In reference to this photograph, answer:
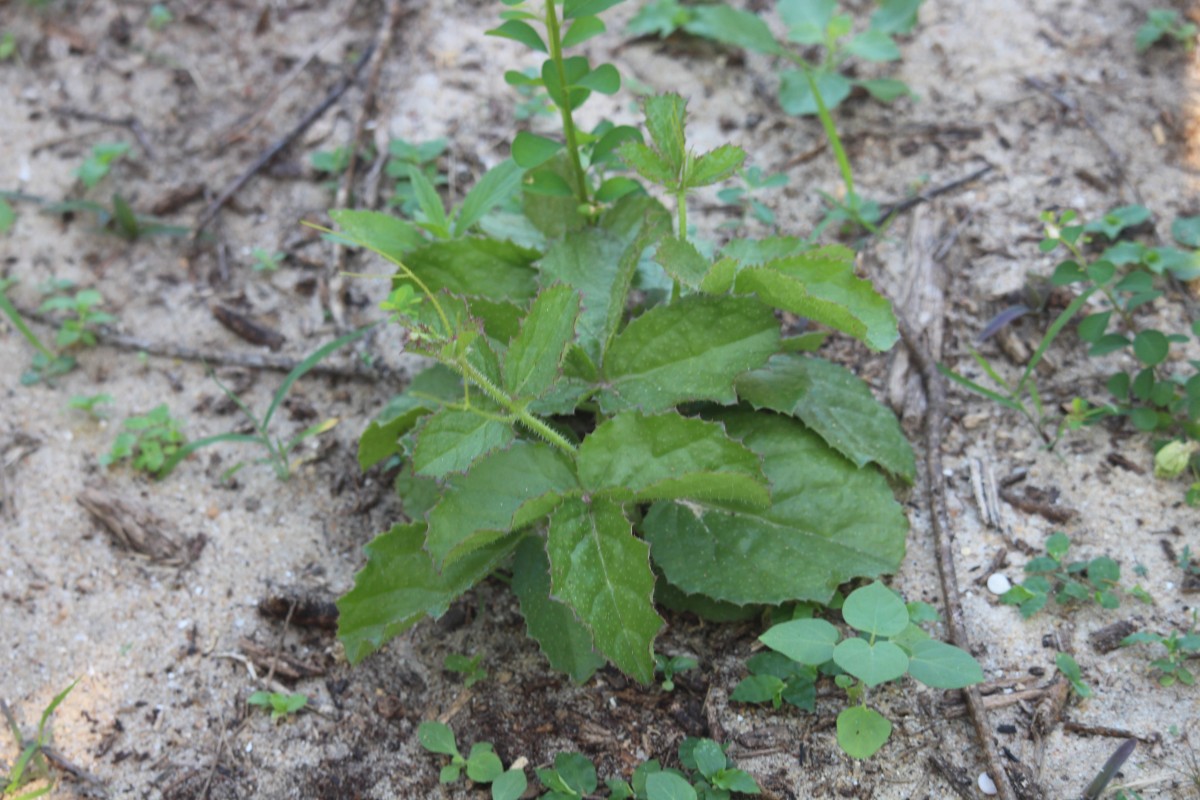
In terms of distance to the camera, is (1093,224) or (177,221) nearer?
(1093,224)

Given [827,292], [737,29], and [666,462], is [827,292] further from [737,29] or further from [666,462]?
[737,29]

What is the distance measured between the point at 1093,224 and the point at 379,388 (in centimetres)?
202

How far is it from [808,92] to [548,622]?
200cm

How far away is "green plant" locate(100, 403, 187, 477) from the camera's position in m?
2.55

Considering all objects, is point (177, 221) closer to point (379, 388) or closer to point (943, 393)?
point (379, 388)

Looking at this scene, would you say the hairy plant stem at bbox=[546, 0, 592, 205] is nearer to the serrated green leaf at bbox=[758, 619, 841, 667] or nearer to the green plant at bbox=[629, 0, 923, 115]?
the green plant at bbox=[629, 0, 923, 115]

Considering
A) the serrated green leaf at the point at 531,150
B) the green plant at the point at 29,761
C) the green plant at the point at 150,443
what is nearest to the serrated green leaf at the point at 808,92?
the serrated green leaf at the point at 531,150

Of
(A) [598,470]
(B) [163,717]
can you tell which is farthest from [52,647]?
(A) [598,470]

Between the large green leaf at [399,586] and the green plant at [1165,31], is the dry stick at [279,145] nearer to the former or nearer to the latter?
the large green leaf at [399,586]

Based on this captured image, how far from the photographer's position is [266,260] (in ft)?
10.1

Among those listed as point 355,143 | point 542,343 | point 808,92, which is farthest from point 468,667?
point 808,92

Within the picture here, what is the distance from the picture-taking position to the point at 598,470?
1.91m

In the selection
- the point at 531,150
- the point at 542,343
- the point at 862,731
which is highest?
the point at 531,150

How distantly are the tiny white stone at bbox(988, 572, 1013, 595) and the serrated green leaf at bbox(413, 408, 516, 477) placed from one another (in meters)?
1.09
